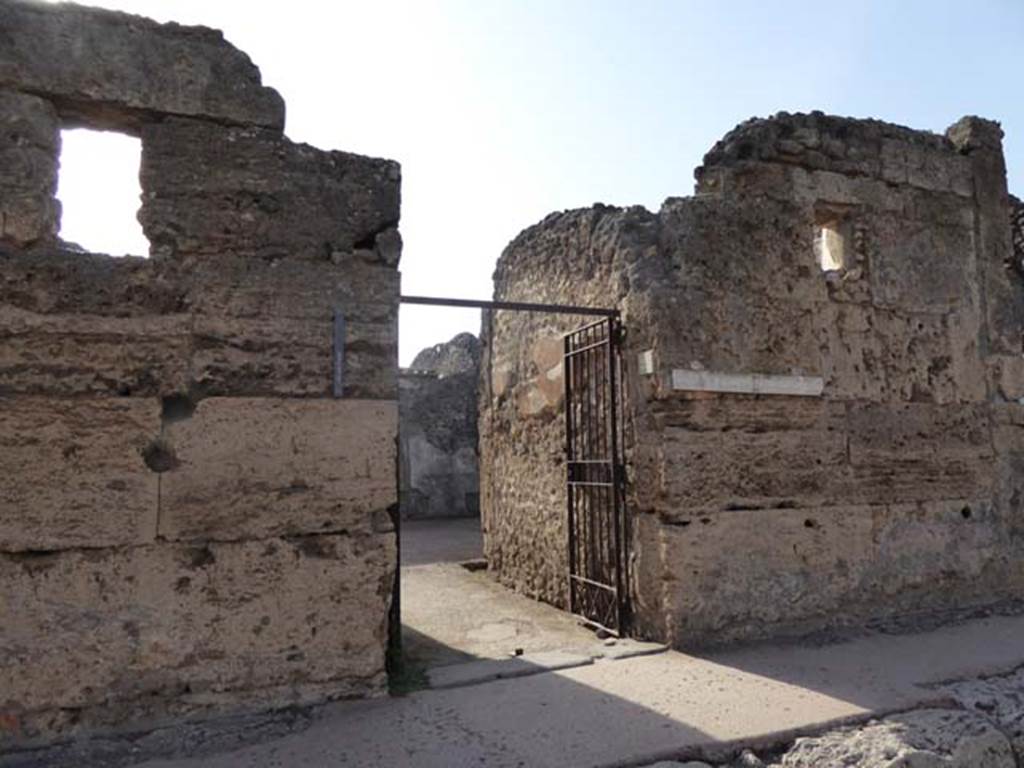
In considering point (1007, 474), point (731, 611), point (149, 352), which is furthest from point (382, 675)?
point (1007, 474)

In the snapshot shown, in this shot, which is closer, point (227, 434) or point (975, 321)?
point (227, 434)

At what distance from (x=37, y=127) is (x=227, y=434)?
156 cm

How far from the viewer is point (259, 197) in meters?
3.61

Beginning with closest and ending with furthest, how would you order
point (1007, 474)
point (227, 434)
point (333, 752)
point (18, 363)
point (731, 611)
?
point (333, 752), point (18, 363), point (227, 434), point (731, 611), point (1007, 474)

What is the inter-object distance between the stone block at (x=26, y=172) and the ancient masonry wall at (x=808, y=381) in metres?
3.09

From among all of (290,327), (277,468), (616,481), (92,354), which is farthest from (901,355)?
(92,354)

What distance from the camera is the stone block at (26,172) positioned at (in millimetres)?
3215

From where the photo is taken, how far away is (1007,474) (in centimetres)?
555

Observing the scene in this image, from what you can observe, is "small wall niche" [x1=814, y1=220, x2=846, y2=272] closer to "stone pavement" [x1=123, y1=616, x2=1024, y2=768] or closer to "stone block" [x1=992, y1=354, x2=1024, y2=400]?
"stone block" [x1=992, y1=354, x2=1024, y2=400]

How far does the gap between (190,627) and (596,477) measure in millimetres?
2682

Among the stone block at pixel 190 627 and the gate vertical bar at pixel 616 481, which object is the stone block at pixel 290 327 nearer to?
the stone block at pixel 190 627

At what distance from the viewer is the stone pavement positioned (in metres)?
2.88

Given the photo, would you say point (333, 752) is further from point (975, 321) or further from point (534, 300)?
point (975, 321)

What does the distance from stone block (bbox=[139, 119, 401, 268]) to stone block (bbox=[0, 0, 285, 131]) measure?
0.35 feet
